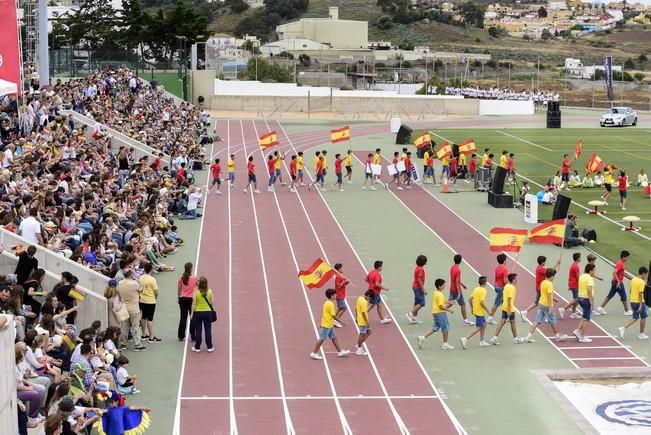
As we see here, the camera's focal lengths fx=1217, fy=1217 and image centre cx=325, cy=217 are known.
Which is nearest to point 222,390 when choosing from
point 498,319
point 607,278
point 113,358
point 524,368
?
point 113,358

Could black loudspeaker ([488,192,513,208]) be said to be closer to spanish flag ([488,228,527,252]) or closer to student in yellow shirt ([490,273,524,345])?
spanish flag ([488,228,527,252])

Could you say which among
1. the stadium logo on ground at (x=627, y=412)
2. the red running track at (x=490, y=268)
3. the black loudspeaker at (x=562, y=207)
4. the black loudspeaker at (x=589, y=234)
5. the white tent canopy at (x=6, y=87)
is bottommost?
the stadium logo on ground at (x=627, y=412)

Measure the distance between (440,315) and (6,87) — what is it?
9.98 metres

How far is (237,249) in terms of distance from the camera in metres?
28.3

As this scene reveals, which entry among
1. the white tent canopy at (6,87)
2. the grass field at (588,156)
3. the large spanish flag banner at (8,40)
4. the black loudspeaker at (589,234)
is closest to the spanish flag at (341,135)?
the grass field at (588,156)

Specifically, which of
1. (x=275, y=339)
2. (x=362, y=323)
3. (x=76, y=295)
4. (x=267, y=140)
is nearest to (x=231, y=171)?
(x=267, y=140)

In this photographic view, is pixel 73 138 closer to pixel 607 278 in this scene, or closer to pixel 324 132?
pixel 607 278

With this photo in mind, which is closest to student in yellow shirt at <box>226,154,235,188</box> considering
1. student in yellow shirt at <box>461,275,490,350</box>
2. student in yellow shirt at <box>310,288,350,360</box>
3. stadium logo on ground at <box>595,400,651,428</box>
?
student in yellow shirt at <box>461,275,490,350</box>

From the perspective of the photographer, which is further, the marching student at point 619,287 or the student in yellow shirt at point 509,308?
the marching student at point 619,287

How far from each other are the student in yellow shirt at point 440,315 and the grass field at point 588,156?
8.99 metres

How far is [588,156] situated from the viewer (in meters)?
49.3

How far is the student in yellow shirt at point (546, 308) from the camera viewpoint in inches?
798

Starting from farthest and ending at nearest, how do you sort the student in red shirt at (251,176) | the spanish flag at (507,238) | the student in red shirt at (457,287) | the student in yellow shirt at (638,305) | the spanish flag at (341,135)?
the spanish flag at (341,135) → the student in red shirt at (251,176) → the spanish flag at (507,238) → the student in red shirt at (457,287) → the student in yellow shirt at (638,305)

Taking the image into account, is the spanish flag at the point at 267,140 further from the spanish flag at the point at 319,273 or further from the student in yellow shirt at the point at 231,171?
the spanish flag at the point at 319,273
